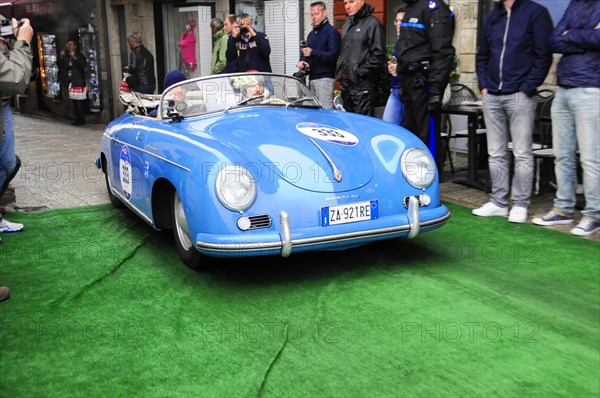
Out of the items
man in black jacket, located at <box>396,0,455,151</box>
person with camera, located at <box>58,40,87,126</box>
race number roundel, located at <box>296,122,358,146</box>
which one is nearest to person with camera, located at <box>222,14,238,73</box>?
man in black jacket, located at <box>396,0,455,151</box>

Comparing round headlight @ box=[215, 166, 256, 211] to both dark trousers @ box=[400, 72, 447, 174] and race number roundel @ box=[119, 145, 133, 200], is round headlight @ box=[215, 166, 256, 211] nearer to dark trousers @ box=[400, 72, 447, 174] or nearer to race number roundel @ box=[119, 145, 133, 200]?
race number roundel @ box=[119, 145, 133, 200]

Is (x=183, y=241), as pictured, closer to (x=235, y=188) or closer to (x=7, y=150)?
(x=235, y=188)

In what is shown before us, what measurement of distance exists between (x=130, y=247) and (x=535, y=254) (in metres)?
2.96

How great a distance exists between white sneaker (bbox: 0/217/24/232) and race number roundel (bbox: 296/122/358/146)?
2630mm

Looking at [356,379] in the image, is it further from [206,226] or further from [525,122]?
[525,122]

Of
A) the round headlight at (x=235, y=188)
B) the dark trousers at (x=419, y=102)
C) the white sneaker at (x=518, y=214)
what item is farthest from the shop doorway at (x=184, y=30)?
the round headlight at (x=235, y=188)

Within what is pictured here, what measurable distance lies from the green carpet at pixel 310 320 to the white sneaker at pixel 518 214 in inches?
11.1

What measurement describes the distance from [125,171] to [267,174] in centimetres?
185

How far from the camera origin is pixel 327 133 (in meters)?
4.52

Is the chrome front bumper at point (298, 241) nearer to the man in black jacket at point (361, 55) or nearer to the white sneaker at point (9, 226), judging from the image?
the white sneaker at point (9, 226)

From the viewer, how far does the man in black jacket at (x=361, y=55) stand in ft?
22.8

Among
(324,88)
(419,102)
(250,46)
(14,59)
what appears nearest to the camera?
(14,59)

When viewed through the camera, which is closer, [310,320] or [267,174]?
[310,320]

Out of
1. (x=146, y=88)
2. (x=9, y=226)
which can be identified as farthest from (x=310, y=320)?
(x=146, y=88)
